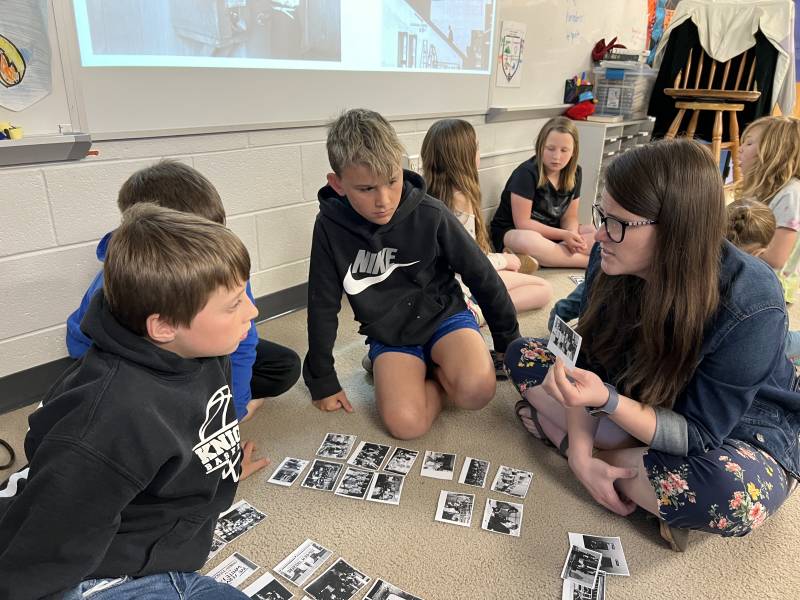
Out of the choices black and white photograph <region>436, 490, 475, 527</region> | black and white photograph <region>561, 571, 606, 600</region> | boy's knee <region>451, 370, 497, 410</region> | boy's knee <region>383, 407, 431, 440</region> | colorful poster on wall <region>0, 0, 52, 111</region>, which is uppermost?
colorful poster on wall <region>0, 0, 52, 111</region>

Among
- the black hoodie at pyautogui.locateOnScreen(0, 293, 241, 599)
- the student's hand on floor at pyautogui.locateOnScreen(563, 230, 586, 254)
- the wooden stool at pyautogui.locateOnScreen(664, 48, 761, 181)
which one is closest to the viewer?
the black hoodie at pyautogui.locateOnScreen(0, 293, 241, 599)

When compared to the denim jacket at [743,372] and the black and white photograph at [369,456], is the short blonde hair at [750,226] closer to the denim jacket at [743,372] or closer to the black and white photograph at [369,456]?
the denim jacket at [743,372]

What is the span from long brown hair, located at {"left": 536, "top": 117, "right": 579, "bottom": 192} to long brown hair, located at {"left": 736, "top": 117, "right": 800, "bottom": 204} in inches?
37.5

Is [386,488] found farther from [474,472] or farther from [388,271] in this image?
[388,271]

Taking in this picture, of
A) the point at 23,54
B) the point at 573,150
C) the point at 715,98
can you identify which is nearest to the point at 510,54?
the point at 573,150

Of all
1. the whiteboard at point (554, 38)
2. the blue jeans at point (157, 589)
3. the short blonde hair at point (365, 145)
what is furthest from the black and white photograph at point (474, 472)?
the whiteboard at point (554, 38)

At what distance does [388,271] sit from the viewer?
6.23 feet

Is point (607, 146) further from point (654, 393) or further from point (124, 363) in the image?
point (124, 363)

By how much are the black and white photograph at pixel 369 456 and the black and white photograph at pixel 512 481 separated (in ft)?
1.08

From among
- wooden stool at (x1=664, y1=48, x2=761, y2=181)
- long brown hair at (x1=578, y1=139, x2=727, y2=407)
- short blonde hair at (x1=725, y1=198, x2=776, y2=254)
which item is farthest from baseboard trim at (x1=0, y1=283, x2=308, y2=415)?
wooden stool at (x1=664, y1=48, x2=761, y2=181)

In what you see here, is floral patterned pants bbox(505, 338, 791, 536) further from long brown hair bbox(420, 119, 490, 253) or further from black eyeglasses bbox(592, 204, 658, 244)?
long brown hair bbox(420, 119, 490, 253)

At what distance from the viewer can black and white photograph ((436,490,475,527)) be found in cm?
149

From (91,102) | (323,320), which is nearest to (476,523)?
(323,320)

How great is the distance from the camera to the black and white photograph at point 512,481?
1596mm
